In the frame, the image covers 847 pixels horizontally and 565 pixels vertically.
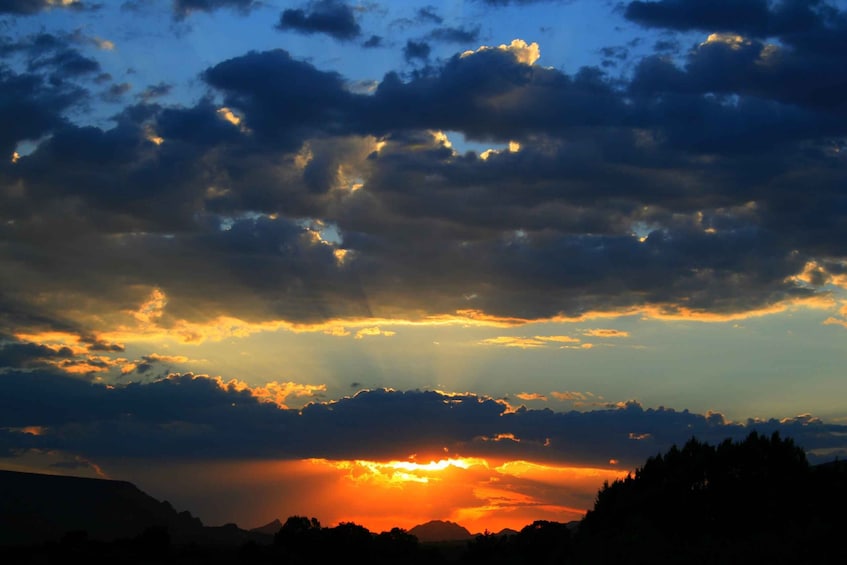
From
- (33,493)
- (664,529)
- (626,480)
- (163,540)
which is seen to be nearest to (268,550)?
(163,540)

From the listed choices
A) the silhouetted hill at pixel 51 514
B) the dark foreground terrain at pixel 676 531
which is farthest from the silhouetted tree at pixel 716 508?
the silhouetted hill at pixel 51 514

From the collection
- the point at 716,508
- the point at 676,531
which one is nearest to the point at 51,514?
the point at 676,531

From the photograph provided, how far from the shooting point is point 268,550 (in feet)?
314

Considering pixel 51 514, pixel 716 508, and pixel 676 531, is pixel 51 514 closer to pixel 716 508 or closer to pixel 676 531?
pixel 676 531

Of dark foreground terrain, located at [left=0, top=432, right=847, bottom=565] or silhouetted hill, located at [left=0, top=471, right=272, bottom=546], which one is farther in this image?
silhouetted hill, located at [left=0, top=471, right=272, bottom=546]

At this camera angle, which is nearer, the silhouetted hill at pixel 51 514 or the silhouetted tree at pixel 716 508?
the silhouetted tree at pixel 716 508

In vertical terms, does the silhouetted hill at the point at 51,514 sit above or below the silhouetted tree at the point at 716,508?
below

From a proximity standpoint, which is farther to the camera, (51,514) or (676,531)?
(51,514)

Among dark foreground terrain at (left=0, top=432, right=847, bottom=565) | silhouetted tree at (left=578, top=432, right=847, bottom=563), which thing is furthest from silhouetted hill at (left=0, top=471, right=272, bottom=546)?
silhouetted tree at (left=578, top=432, right=847, bottom=563)

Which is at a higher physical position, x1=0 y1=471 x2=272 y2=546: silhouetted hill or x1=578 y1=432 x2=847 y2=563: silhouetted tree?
x1=578 y1=432 x2=847 y2=563: silhouetted tree

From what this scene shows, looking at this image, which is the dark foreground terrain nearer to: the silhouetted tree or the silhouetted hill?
the silhouetted tree

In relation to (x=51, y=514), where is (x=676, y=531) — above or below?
above

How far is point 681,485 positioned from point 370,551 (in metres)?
46.4

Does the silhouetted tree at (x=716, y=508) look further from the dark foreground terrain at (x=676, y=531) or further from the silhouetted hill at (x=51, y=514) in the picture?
the silhouetted hill at (x=51, y=514)
